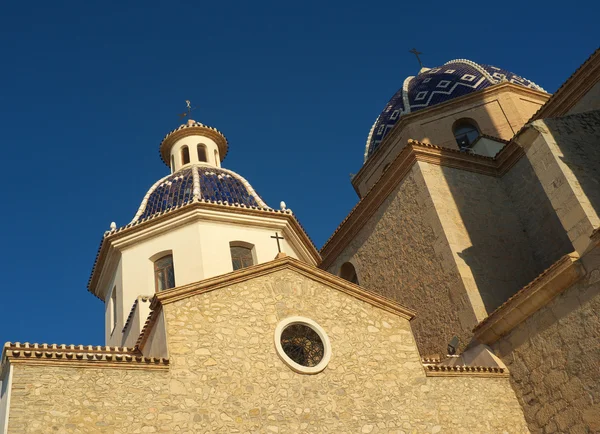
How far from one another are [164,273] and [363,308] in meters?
4.00

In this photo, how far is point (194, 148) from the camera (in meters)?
15.3

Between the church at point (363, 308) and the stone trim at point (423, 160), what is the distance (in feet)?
0.12

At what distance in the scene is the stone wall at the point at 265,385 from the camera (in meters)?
7.28

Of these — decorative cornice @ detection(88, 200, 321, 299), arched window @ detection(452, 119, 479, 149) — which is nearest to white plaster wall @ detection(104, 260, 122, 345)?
decorative cornice @ detection(88, 200, 321, 299)

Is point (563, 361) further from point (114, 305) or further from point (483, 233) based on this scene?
point (114, 305)

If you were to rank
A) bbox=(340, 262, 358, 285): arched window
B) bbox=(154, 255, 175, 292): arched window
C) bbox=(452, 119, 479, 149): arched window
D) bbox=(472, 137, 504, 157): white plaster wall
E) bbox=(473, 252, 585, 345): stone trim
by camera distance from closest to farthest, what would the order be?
1. bbox=(473, 252, 585, 345): stone trim
2. bbox=(154, 255, 175, 292): arched window
3. bbox=(472, 137, 504, 157): white plaster wall
4. bbox=(340, 262, 358, 285): arched window
5. bbox=(452, 119, 479, 149): arched window

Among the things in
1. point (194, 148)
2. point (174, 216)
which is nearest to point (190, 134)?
point (194, 148)

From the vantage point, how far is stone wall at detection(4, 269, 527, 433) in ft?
23.9

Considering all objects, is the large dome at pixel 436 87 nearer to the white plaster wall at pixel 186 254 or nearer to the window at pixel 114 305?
the white plaster wall at pixel 186 254

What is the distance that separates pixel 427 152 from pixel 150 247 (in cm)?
594

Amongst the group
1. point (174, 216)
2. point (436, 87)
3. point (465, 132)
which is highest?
point (436, 87)

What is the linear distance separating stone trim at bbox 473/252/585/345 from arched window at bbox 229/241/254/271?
4.24 metres

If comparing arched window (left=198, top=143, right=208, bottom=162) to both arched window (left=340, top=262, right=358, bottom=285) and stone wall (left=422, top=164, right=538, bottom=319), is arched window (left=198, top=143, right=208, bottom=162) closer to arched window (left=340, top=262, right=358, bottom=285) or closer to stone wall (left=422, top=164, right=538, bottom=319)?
arched window (left=340, top=262, right=358, bottom=285)

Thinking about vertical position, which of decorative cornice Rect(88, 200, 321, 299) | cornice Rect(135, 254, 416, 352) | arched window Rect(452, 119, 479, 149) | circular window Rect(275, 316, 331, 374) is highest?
arched window Rect(452, 119, 479, 149)
